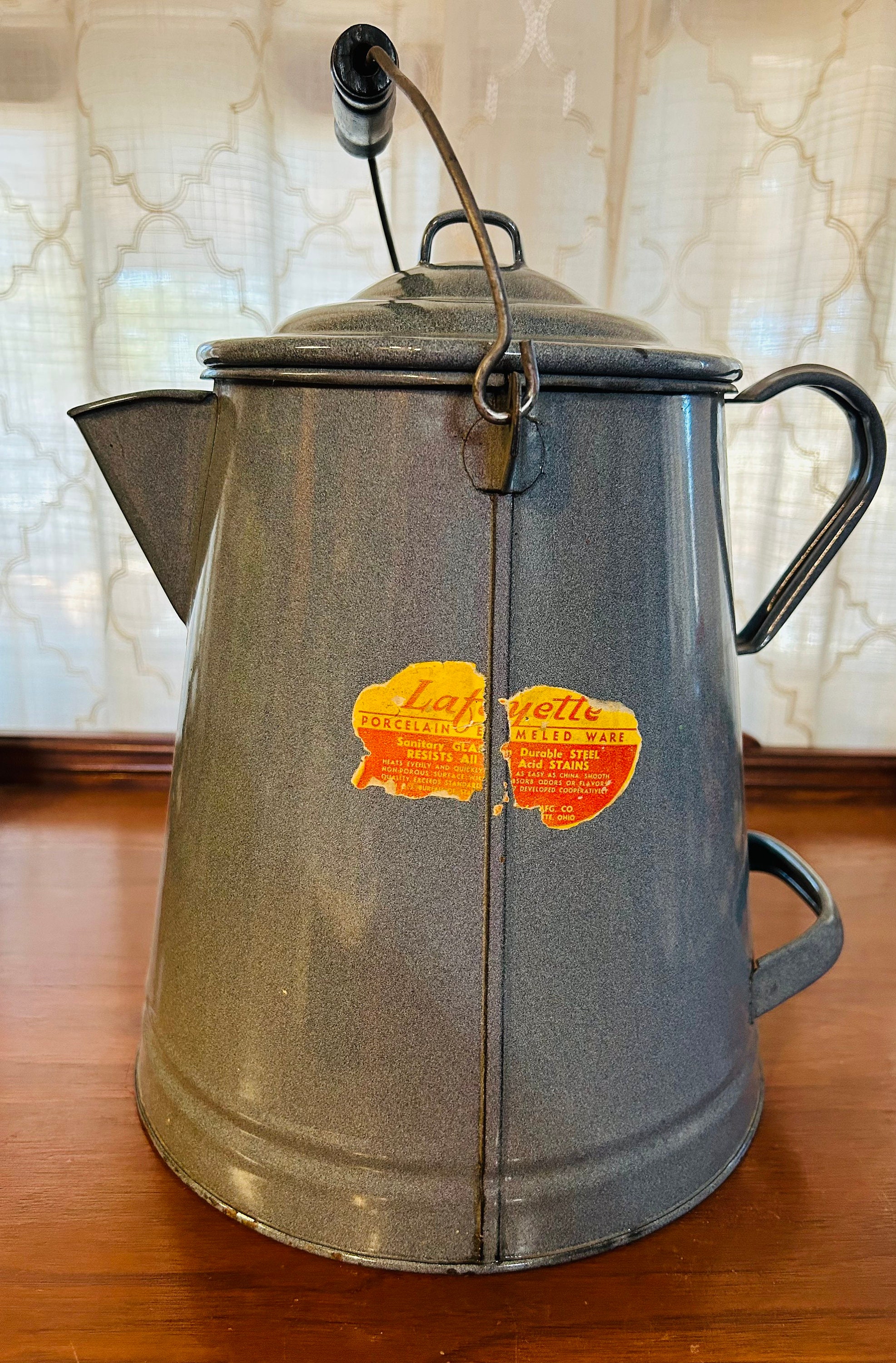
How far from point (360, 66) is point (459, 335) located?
0.59 feet

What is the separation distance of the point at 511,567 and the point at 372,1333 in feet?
1.13

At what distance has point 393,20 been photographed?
2.96ft

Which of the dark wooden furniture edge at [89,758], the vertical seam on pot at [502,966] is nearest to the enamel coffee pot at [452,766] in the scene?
the vertical seam on pot at [502,966]

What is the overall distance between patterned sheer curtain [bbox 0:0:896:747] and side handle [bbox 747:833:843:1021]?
0.44 metres

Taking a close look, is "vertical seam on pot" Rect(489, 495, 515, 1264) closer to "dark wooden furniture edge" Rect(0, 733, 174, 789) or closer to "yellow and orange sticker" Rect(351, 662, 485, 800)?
"yellow and orange sticker" Rect(351, 662, 485, 800)

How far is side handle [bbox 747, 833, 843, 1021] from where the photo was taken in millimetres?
594

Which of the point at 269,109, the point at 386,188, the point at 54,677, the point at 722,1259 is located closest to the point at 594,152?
the point at 386,188

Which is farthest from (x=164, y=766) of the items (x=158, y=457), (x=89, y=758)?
(x=158, y=457)

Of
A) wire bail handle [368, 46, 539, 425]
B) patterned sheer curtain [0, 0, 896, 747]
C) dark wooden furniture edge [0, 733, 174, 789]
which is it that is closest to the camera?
wire bail handle [368, 46, 539, 425]

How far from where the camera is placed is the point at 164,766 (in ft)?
3.48

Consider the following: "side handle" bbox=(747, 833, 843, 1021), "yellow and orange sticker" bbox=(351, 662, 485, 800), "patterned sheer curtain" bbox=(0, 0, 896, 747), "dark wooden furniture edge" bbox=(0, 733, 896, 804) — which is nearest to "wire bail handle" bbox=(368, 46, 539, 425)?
"yellow and orange sticker" bbox=(351, 662, 485, 800)

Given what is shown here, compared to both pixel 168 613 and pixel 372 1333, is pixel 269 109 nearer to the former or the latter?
pixel 168 613

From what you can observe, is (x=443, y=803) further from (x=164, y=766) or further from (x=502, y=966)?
(x=164, y=766)

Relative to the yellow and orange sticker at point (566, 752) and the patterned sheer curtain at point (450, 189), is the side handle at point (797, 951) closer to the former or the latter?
the yellow and orange sticker at point (566, 752)
